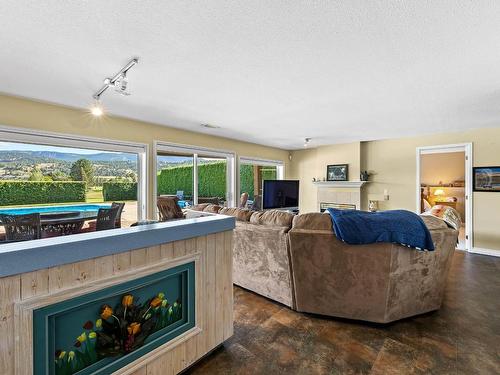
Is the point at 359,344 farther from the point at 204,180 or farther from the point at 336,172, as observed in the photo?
the point at 336,172

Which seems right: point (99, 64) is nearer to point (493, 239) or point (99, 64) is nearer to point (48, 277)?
point (48, 277)

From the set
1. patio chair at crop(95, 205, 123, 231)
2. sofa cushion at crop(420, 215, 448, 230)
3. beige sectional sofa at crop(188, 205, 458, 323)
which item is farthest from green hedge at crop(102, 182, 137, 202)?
sofa cushion at crop(420, 215, 448, 230)

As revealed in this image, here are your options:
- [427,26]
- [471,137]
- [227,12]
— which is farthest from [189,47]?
[471,137]

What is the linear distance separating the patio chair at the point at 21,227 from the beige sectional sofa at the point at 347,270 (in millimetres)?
2103

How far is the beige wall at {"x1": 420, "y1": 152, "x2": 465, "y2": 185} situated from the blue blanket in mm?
6243

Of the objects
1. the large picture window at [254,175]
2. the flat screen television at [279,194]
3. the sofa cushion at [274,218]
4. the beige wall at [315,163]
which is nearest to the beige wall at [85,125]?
the large picture window at [254,175]

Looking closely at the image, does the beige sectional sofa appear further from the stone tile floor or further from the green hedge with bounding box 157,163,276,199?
the green hedge with bounding box 157,163,276,199

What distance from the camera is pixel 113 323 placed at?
1.36 meters

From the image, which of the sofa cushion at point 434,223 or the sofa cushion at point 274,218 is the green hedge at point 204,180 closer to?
the sofa cushion at point 274,218

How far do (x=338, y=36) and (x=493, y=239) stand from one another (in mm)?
5079

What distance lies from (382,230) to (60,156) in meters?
3.93

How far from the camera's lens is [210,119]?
3.89m

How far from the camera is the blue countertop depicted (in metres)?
1.02

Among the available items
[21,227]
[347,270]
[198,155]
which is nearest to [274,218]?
[347,270]
